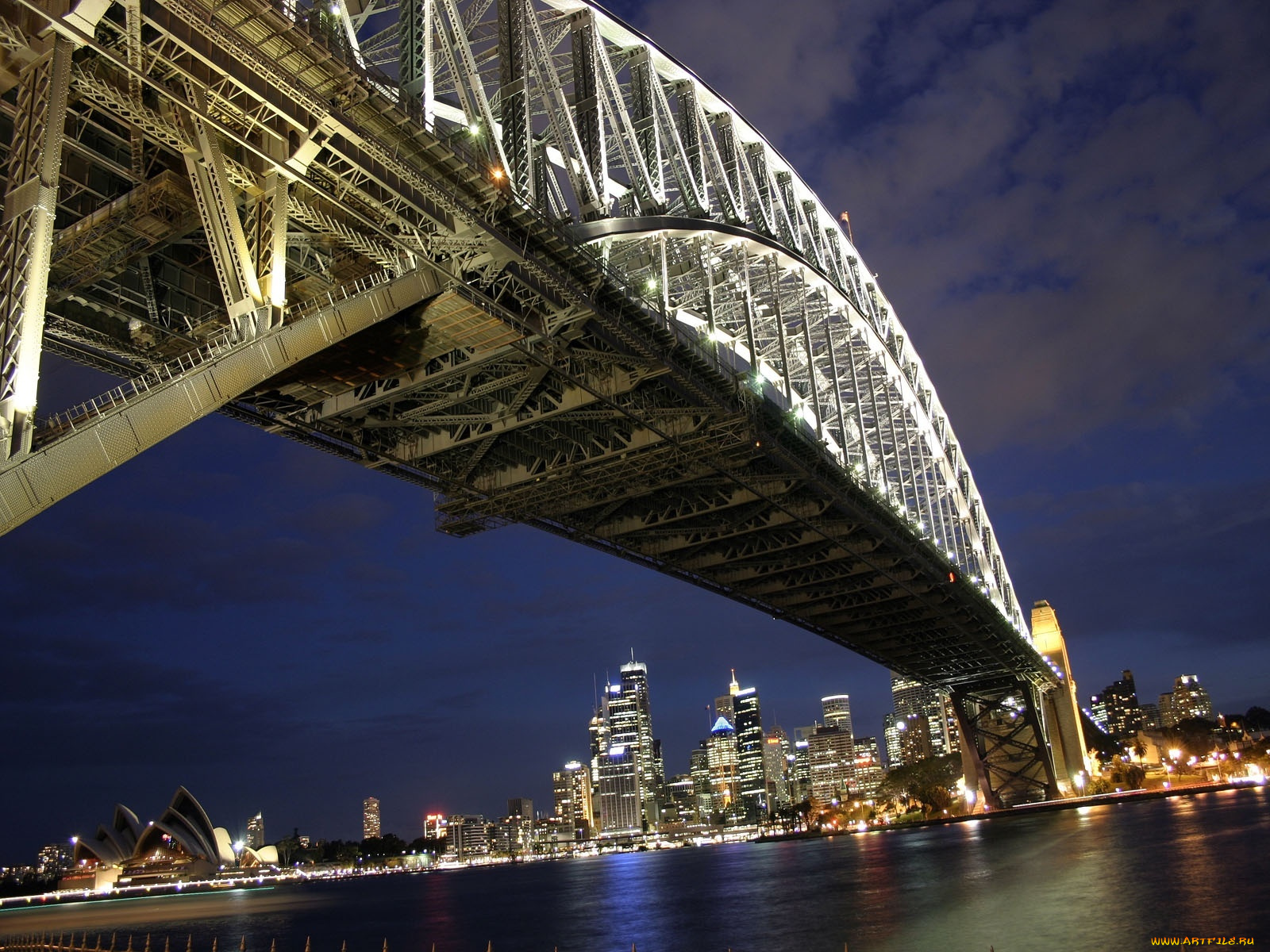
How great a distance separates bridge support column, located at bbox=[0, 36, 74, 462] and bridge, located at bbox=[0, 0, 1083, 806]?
44 mm

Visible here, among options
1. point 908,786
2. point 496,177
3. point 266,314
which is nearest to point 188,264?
point 496,177

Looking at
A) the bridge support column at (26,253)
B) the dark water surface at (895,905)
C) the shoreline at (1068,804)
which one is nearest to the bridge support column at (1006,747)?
the shoreline at (1068,804)

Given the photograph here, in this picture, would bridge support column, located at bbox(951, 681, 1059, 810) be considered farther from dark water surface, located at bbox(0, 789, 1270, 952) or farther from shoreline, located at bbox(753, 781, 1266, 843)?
dark water surface, located at bbox(0, 789, 1270, 952)

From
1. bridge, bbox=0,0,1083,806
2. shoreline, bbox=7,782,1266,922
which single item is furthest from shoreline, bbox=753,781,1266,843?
bridge, bbox=0,0,1083,806

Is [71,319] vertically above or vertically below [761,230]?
below

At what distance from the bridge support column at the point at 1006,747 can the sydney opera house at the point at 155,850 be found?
4088 inches

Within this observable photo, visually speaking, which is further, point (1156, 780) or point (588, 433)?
point (1156, 780)

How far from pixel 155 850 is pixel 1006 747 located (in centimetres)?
11590

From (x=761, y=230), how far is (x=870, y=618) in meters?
37.6

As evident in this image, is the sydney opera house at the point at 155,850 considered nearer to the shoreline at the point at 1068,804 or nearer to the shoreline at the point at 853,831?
the shoreline at the point at 853,831

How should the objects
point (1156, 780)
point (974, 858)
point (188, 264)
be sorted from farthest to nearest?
point (1156, 780) → point (974, 858) → point (188, 264)

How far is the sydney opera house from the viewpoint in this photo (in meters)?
139

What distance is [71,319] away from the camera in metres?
26.5

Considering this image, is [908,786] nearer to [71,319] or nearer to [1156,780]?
[1156,780]
